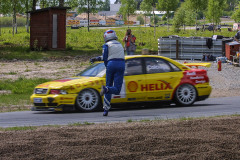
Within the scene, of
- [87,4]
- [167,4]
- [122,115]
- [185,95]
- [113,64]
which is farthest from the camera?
[167,4]

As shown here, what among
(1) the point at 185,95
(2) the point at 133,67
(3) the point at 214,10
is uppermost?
(3) the point at 214,10

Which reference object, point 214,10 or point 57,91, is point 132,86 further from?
point 214,10

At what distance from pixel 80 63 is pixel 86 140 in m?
22.1

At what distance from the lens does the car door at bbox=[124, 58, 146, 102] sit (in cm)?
1276

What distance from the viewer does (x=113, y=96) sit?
12648 millimetres

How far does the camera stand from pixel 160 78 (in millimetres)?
13086

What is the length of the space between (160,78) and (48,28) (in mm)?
23312

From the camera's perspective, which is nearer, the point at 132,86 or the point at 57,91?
the point at 57,91

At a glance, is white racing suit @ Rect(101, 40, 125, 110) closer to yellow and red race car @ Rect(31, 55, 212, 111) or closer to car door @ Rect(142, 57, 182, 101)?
yellow and red race car @ Rect(31, 55, 212, 111)

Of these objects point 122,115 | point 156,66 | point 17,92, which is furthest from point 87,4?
point 122,115

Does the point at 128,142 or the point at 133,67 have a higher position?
the point at 133,67

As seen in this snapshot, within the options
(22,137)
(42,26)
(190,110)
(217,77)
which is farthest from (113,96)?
(42,26)

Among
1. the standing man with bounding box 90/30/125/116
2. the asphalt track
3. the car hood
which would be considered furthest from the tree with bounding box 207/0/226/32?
the standing man with bounding box 90/30/125/116

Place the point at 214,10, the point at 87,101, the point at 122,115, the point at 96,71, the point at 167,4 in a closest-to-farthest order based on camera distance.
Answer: the point at 122,115, the point at 87,101, the point at 96,71, the point at 214,10, the point at 167,4
